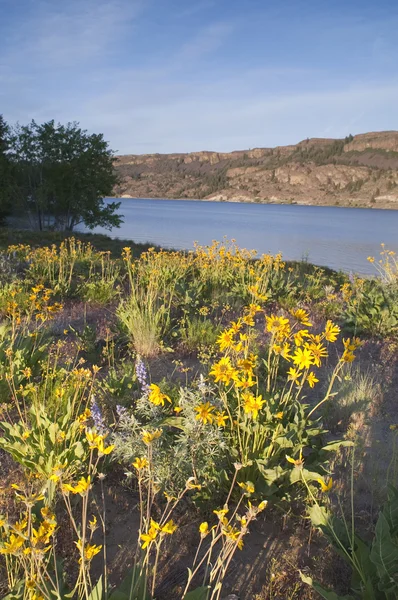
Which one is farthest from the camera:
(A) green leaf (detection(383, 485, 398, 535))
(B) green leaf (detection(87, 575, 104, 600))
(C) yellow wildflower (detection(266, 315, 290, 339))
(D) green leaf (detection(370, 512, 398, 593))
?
(C) yellow wildflower (detection(266, 315, 290, 339))

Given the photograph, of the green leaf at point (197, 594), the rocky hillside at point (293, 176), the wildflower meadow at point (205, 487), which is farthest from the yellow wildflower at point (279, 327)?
the rocky hillside at point (293, 176)

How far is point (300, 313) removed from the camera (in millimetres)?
2672

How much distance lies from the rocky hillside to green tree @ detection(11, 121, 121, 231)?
98914mm

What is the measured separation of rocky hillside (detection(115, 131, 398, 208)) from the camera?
127 meters

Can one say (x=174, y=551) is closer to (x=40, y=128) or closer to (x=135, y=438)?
(x=135, y=438)

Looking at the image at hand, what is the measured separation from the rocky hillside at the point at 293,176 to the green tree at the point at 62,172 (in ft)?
325

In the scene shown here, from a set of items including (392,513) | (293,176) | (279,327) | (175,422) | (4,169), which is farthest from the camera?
(293,176)

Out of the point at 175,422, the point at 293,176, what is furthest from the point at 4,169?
the point at 293,176

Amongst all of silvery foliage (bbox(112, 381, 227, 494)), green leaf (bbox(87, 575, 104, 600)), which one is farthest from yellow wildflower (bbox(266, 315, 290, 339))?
green leaf (bbox(87, 575, 104, 600))

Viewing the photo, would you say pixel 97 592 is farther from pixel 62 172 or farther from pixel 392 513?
pixel 62 172

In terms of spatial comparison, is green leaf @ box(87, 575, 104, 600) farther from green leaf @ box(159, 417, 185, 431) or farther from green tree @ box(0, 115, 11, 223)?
green tree @ box(0, 115, 11, 223)

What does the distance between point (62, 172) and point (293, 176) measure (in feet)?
439

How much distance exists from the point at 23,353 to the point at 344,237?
3727 cm

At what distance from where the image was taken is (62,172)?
2403 centimetres
